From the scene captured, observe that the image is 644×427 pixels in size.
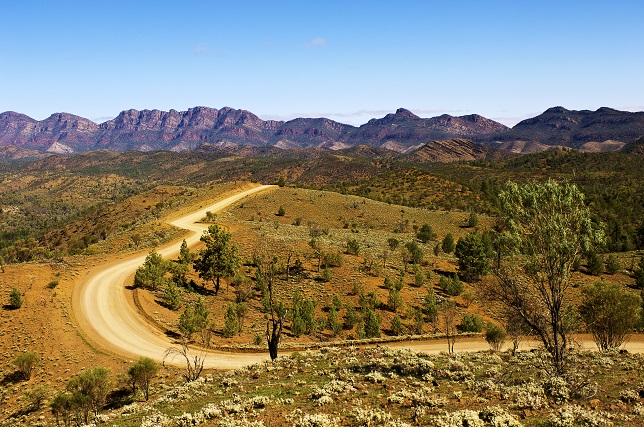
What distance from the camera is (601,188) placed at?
132875mm

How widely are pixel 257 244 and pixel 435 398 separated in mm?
42555

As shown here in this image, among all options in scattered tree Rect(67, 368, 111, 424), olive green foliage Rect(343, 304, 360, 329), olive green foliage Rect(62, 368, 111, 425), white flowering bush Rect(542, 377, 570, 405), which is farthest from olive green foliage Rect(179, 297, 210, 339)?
white flowering bush Rect(542, 377, 570, 405)

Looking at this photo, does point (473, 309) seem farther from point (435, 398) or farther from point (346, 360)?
point (435, 398)

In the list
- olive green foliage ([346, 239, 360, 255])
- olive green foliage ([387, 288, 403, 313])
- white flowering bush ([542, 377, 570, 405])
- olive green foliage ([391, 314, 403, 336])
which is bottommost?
olive green foliage ([391, 314, 403, 336])

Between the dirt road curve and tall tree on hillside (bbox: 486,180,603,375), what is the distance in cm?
1409

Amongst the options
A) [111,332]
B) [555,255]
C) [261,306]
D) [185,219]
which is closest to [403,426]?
[555,255]

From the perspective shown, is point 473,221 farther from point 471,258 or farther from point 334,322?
point 334,322

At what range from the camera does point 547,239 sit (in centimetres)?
1506

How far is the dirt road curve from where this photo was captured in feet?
88.6

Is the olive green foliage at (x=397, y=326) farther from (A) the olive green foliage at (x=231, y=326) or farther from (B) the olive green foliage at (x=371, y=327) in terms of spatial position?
(A) the olive green foliage at (x=231, y=326)

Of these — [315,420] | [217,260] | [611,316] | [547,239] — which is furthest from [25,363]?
[611,316]

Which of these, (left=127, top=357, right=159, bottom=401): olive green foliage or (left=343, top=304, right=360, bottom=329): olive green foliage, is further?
(left=343, top=304, right=360, bottom=329): olive green foliage

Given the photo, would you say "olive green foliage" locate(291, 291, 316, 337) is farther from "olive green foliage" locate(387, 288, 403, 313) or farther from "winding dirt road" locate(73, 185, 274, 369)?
"olive green foliage" locate(387, 288, 403, 313)

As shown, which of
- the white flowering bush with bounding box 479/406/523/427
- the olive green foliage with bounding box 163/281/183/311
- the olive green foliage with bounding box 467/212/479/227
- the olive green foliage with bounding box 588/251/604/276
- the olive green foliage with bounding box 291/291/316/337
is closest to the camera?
the white flowering bush with bounding box 479/406/523/427
